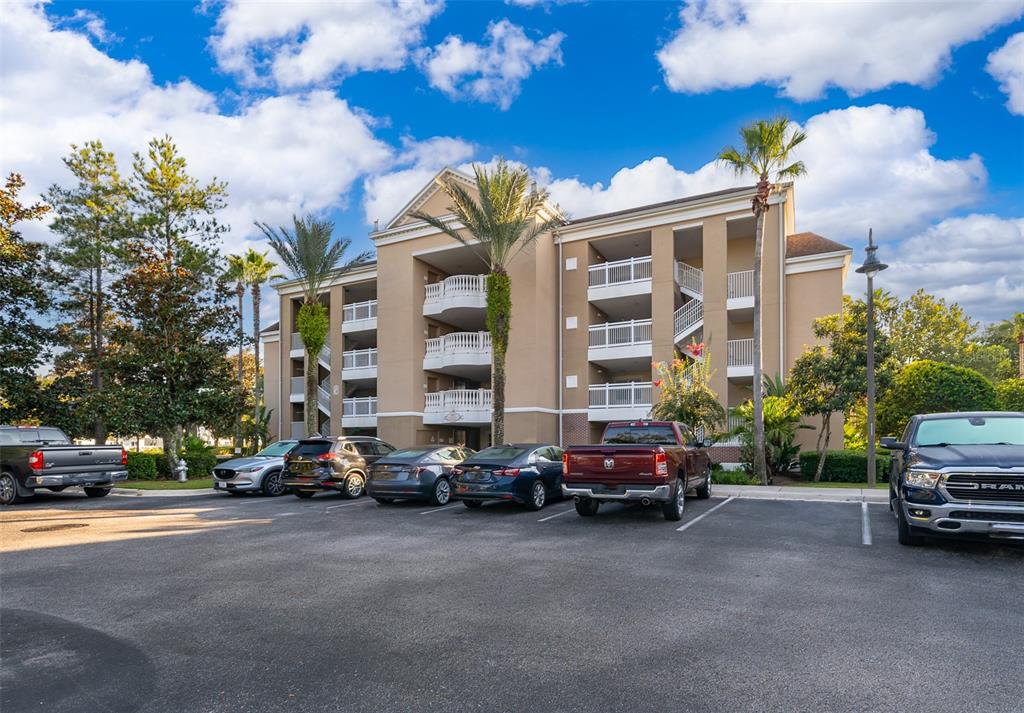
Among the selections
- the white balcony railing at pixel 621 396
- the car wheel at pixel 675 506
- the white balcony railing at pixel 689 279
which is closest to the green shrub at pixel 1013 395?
the white balcony railing at pixel 689 279

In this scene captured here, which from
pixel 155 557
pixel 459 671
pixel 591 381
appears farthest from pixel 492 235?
pixel 459 671

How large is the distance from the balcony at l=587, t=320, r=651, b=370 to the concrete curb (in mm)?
15220

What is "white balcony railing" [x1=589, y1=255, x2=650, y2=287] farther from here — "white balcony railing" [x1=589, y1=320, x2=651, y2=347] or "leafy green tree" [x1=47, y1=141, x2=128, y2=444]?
"leafy green tree" [x1=47, y1=141, x2=128, y2=444]

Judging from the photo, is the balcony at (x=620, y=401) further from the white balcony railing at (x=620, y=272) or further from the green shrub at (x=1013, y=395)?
the green shrub at (x=1013, y=395)

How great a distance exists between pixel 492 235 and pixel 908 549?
1717 centimetres

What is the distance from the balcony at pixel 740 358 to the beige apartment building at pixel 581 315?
0.19 ft

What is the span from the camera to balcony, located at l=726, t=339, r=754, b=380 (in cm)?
2369

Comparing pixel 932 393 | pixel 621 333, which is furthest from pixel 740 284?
pixel 932 393

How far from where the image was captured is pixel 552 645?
16.8ft

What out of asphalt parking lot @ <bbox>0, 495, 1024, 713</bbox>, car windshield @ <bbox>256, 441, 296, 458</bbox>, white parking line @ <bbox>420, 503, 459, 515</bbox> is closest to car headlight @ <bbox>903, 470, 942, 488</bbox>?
asphalt parking lot @ <bbox>0, 495, 1024, 713</bbox>

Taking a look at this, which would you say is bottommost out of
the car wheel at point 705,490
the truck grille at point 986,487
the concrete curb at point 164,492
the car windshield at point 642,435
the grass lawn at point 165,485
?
the grass lawn at point 165,485

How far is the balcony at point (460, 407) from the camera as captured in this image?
26.9 m

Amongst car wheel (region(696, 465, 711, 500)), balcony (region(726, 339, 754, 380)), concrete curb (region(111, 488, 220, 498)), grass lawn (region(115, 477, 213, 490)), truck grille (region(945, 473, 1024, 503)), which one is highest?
balcony (region(726, 339, 754, 380))

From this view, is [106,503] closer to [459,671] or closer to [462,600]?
[462,600]
